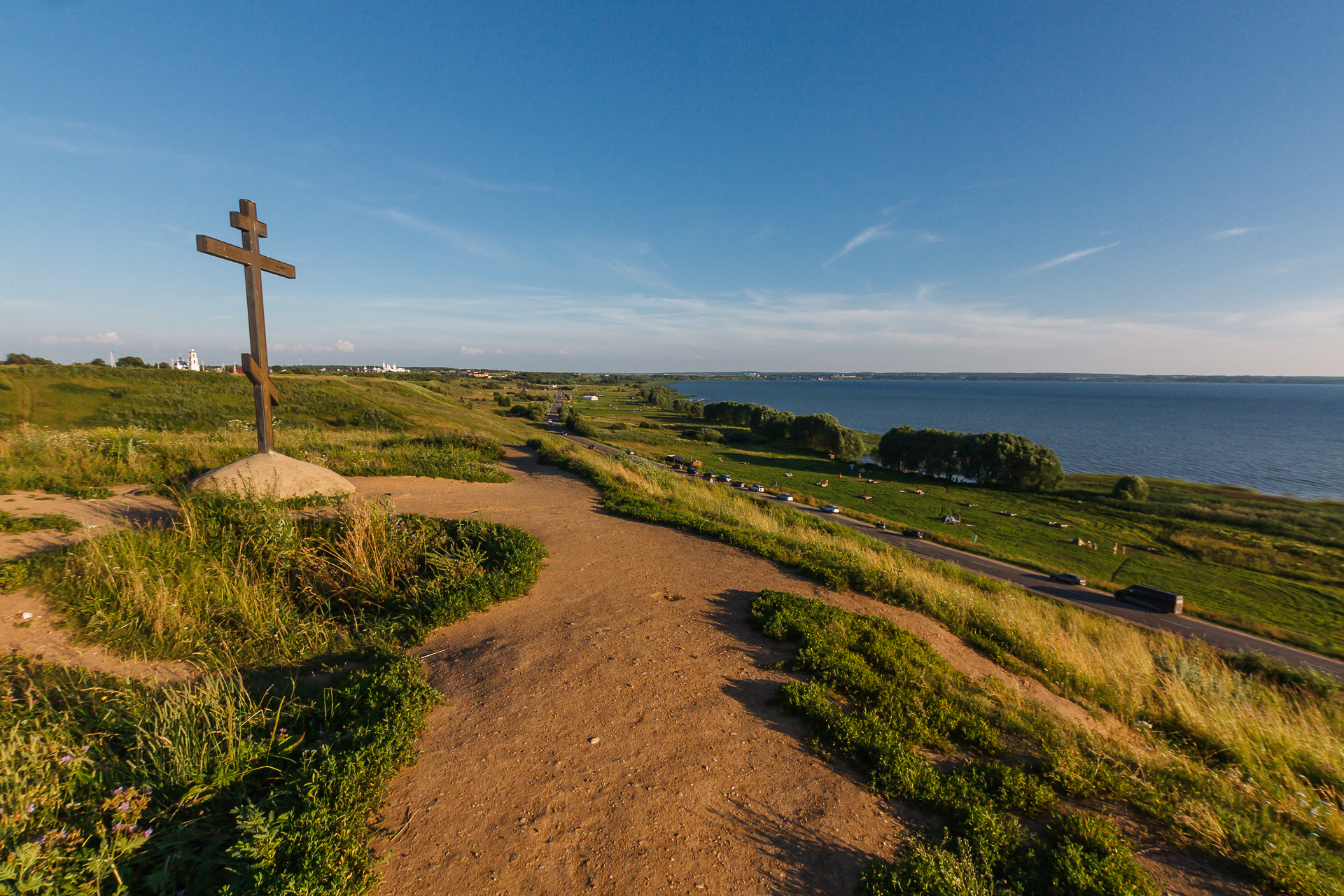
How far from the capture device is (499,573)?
21.4 feet

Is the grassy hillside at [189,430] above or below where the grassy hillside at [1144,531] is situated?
above

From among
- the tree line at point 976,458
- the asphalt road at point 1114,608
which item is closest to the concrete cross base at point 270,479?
the asphalt road at point 1114,608

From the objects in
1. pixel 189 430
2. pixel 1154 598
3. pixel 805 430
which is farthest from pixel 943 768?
pixel 805 430

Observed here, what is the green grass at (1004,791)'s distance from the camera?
112 inches

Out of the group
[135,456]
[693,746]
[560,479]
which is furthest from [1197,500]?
[135,456]

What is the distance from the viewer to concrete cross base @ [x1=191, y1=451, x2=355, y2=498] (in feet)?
28.4

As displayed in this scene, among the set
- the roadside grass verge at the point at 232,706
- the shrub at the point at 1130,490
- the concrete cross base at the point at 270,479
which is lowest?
the shrub at the point at 1130,490

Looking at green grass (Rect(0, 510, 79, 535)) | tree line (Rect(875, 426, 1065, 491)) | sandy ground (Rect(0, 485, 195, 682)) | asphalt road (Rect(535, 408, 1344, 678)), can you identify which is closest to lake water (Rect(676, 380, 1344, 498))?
tree line (Rect(875, 426, 1065, 491))

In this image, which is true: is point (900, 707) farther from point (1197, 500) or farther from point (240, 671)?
point (1197, 500)

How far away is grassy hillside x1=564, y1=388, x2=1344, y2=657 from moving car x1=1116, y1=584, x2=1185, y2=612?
1153mm

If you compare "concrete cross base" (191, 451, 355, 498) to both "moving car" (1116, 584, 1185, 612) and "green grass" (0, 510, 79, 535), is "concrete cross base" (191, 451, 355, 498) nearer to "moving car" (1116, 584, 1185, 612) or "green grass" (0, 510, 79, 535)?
"green grass" (0, 510, 79, 535)

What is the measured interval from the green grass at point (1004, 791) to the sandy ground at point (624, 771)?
23 cm

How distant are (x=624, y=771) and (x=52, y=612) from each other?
6419 mm

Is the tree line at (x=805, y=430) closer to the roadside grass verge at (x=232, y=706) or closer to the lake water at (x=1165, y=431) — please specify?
the lake water at (x=1165, y=431)
